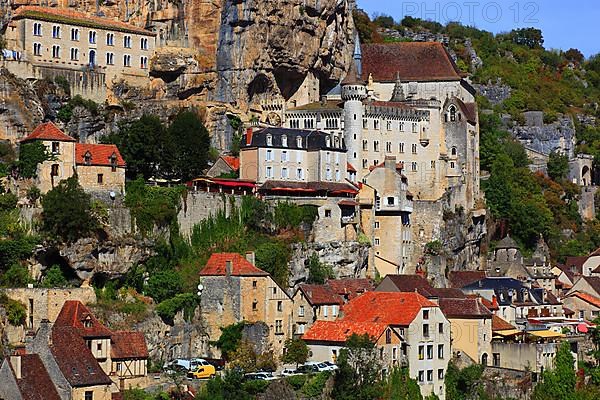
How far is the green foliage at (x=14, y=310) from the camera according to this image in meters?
63.8

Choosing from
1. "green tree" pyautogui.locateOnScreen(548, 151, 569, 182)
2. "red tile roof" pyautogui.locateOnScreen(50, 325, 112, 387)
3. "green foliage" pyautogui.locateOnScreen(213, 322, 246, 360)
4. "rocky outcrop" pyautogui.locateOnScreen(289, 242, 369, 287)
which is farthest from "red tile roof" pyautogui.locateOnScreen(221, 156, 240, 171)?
"green tree" pyautogui.locateOnScreen(548, 151, 569, 182)

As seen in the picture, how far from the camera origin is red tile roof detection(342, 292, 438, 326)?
70.1 meters

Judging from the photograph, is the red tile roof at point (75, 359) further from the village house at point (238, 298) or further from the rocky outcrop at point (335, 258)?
the rocky outcrop at point (335, 258)

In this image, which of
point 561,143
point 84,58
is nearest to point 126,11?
point 84,58

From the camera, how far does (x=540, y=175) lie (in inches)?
4579

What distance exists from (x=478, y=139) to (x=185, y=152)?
94.9ft

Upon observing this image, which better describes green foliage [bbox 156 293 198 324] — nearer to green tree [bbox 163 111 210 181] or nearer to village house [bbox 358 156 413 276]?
green tree [bbox 163 111 210 181]

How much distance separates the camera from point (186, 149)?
8000cm

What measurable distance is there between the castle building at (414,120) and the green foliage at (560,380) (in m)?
16.3

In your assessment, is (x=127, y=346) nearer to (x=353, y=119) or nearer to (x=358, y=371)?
(x=358, y=371)

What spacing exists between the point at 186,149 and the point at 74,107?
24.6 feet

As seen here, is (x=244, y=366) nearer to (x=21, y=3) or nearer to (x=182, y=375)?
(x=182, y=375)

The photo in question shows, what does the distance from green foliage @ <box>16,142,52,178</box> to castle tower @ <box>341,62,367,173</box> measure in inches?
973

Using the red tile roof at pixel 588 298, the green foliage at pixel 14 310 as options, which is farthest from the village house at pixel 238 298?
the red tile roof at pixel 588 298
